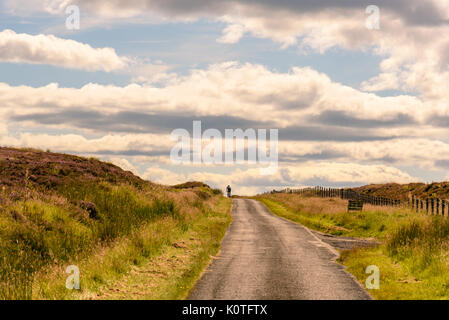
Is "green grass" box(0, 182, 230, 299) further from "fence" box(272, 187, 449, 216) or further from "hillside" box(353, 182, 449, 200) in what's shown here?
"hillside" box(353, 182, 449, 200)

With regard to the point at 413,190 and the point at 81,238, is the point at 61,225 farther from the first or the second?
the point at 413,190

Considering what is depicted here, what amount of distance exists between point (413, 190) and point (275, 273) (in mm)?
70340

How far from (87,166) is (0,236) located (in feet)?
54.9

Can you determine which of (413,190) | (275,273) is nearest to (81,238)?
(275,273)

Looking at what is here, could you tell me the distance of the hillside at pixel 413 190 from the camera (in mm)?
66562

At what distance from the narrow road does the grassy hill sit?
74 cm

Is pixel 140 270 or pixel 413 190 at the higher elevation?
pixel 140 270

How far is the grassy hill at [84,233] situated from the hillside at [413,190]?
1908 inches

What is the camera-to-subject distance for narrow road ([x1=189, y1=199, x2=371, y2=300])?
12125mm

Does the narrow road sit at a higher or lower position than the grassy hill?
lower

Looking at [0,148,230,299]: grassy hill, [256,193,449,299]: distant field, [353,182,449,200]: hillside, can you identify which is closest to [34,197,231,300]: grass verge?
[0,148,230,299]: grassy hill

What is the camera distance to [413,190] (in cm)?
7869
